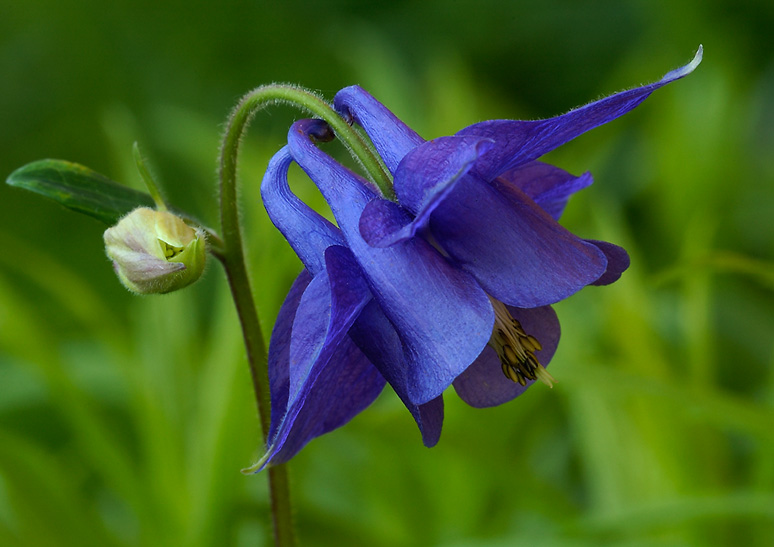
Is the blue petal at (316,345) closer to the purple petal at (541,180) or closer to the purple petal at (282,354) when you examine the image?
the purple petal at (282,354)

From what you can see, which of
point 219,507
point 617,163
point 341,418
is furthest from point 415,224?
point 617,163

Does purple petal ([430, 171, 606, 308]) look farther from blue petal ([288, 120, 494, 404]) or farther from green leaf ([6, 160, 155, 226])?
green leaf ([6, 160, 155, 226])

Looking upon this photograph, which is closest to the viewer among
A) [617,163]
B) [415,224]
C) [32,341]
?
[415,224]

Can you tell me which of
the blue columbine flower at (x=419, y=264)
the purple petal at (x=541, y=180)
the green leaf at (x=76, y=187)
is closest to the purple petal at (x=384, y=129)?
the blue columbine flower at (x=419, y=264)

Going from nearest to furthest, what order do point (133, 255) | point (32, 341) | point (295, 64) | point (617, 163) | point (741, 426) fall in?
point (133, 255) < point (741, 426) < point (32, 341) < point (617, 163) < point (295, 64)

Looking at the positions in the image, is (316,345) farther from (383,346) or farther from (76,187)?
(76,187)

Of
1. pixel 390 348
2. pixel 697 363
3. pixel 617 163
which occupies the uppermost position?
pixel 390 348

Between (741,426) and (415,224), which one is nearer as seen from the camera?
(415,224)

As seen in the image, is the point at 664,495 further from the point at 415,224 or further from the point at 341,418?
the point at 415,224
